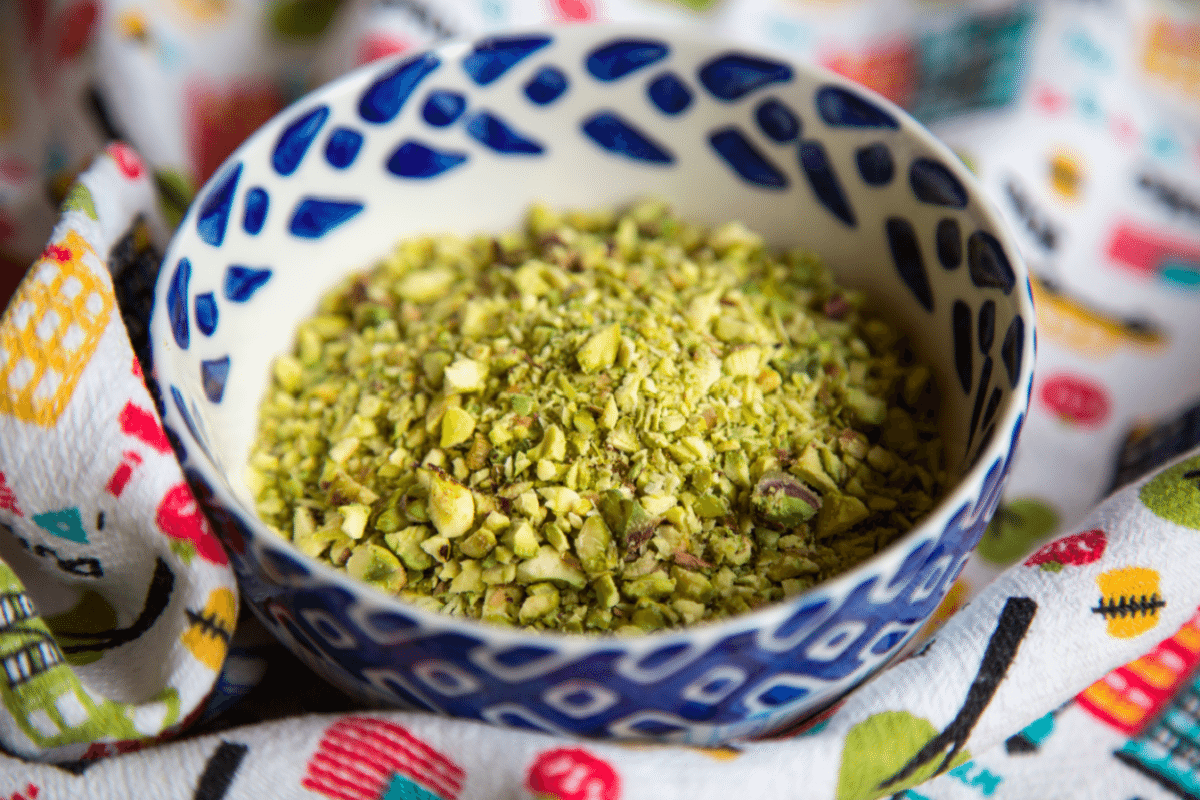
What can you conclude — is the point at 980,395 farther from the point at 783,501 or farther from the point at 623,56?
the point at 623,56

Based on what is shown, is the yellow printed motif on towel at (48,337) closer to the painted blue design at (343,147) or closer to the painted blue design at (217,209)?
the painted blue design at (217,209)

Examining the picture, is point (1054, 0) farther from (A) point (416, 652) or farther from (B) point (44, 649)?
(B) point (44, 649)

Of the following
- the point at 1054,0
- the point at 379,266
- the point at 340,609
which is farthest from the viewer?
the point at 1054,0

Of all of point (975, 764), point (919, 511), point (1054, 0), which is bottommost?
point (975, 764)

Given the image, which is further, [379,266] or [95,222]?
[379,266]

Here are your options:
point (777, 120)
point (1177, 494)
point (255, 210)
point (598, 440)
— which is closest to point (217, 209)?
point (255, 210)

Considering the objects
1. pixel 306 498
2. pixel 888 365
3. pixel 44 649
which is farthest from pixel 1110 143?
pixel 44 649

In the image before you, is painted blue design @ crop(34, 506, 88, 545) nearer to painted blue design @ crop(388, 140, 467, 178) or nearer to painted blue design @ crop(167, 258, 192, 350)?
painted blue design @ crop(167, 258, 192, 350)
